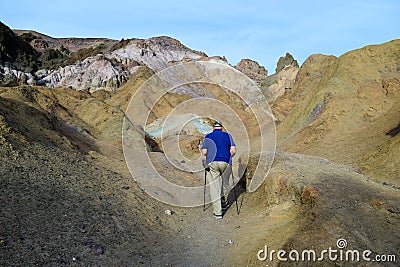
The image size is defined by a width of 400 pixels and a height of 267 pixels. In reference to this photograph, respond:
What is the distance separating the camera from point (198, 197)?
9742 mm

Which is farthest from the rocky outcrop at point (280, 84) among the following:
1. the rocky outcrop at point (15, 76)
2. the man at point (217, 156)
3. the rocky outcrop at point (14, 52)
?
the rocky outcrop at point (14, 52)

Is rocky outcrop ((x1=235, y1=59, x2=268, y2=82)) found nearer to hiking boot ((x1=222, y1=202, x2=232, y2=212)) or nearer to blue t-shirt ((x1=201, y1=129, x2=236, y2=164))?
hiking boot ((x1=222, y1=202, x2=232, y2=212))

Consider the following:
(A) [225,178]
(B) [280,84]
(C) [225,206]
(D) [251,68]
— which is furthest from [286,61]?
(C) [225,206]

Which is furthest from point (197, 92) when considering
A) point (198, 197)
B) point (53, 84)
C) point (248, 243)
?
point (248, 243)

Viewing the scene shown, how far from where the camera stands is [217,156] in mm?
7992

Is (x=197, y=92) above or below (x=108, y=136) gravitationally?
above

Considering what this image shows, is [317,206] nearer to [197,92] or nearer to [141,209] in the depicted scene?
[141,209]

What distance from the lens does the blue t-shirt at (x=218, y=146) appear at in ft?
26.2

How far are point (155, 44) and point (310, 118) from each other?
6656cm

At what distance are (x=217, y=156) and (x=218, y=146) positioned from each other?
23 centimetres

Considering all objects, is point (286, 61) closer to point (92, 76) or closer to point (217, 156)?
point (92, 76)

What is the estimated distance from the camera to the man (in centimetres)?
800

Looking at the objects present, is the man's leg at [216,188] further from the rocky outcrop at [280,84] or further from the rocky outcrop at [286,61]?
the rocky outcrop at [286,61]

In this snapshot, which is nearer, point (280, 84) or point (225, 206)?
point (225, 206)
